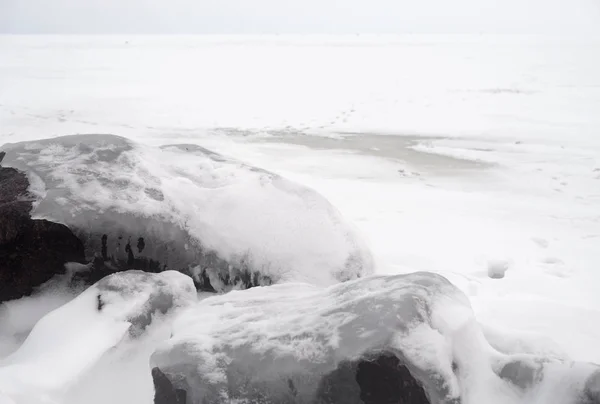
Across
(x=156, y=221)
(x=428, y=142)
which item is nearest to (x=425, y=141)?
(x=428, y=142)

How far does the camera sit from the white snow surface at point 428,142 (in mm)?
4016

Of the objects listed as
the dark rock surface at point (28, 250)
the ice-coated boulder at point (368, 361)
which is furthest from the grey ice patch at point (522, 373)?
the dark rock surface at point (28, 250)

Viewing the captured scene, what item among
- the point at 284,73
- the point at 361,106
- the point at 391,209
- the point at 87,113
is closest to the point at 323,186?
the point at 391,209

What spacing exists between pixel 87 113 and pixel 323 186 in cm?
856

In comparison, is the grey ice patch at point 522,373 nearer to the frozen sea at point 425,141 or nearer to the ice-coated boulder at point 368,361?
the ice-coated boulder at point 368,361

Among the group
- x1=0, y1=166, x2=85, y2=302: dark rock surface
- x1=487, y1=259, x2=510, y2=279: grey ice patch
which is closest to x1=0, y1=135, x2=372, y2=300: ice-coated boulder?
x1=0, y1=166, x2=85, y2=302: dark rock surface

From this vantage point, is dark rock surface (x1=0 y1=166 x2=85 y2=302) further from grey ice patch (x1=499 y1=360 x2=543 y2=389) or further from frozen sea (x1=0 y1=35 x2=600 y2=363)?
grey ice patch (x1=499 y1=360 x2=543 y2=389)

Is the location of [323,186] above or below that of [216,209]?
below

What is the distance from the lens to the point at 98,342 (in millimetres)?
2578

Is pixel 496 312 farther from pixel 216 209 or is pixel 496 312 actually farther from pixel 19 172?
pixel 19 172

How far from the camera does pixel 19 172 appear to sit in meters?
3.70

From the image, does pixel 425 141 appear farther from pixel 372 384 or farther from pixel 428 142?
pixel 372 384

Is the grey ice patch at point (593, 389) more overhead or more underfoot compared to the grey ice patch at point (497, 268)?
more overhead

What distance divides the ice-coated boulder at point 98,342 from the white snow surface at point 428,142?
6.01 feet
